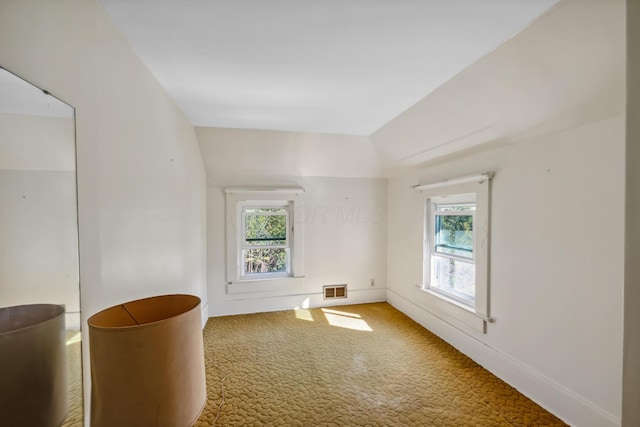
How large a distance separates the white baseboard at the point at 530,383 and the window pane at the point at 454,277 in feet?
1.21

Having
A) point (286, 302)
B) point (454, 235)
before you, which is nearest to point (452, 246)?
point (454, 235)

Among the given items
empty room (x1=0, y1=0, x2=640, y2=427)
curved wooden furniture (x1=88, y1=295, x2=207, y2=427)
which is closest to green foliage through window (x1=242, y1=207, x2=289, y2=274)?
empty room (x1=0, y1=0, x2=640, y2=427)

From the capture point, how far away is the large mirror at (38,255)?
821 mm

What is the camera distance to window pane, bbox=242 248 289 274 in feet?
13.0

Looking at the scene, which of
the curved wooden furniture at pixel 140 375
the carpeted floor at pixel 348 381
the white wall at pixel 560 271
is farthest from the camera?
the carpeted floor at pixel 348 381

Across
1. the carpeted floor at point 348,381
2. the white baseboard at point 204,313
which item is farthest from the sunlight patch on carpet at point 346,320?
the white baseboard at point 204,313

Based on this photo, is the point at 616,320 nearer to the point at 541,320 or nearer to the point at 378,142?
the point at 541,320

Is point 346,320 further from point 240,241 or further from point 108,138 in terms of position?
point 108,138

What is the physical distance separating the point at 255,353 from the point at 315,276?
4.94ft

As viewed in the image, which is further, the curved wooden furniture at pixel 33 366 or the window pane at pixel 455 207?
the window pane at pixel 455 207

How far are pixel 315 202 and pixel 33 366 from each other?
3.31 m

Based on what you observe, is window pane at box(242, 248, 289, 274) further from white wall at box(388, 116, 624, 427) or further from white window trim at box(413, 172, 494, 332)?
white wall at box(388, 116, 624, 427)

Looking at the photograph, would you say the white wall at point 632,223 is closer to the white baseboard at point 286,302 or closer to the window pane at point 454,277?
the window pane at point 454,277

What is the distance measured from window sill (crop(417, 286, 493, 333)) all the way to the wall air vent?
1172 millimetres
